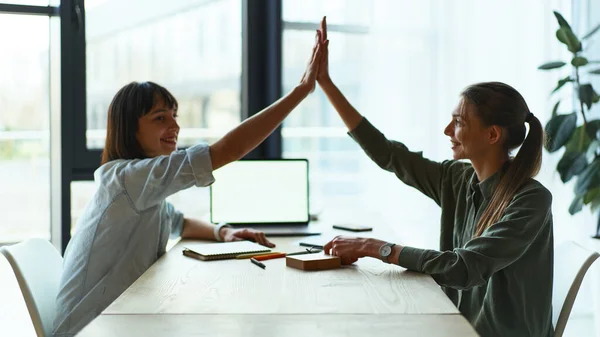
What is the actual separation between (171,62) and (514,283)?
229 centimetres

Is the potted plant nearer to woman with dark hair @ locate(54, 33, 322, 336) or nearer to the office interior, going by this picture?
the office interior

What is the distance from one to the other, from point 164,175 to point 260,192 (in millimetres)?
814

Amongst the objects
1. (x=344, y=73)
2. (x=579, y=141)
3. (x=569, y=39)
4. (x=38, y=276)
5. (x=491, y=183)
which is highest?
(x=569, y=39)

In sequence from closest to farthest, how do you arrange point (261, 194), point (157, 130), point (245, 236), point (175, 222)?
point (157, 130) < point (245, 236) < point (175, 222) < point (261, 194)

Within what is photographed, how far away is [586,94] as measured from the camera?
10.9 ft

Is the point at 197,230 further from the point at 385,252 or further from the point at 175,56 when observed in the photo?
the point at 175,56

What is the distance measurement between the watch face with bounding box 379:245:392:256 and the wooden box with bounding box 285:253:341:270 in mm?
120

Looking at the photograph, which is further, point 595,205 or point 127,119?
point 595,205

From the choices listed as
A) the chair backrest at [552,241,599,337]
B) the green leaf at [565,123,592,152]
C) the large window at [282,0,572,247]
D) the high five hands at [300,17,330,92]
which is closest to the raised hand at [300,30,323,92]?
the high five hands at [300,17,330,92]

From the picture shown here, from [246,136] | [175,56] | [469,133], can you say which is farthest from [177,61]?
[469,133]

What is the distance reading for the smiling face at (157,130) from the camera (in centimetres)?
206

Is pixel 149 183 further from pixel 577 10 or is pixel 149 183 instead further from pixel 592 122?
pixel 577 10

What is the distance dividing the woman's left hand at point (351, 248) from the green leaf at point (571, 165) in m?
1.94

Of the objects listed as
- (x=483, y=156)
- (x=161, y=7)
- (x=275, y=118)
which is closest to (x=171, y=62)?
(x=161, y=7)
